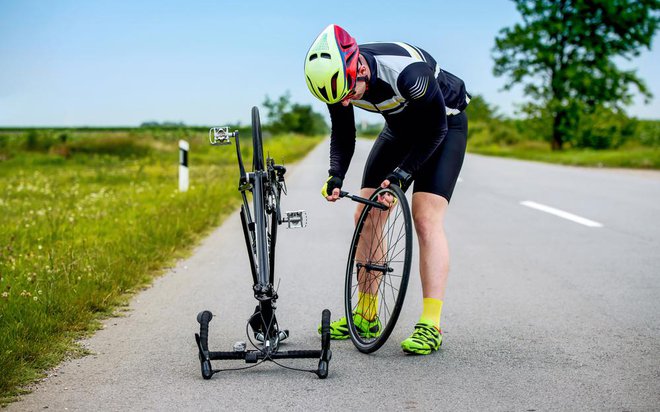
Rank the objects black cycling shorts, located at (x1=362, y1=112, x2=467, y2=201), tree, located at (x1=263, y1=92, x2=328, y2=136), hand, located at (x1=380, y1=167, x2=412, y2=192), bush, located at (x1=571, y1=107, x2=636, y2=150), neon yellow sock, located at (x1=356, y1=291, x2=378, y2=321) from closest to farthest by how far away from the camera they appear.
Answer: hand, located at (x1=380, y1=167, x2=412, y2=192) < black cycling shorts, located at (x1=362, y1=112, x2=467, y2=201) < neon yellow sock, located at (x1=356, y1=291, x2=378, y2=321) < bush, located at (x1=571, y1=107, x2=636, y2=150) < tree, located at (x1=263, y1=92, x2=328, y2=136)

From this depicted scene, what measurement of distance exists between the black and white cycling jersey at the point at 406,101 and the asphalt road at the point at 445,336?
106 cm

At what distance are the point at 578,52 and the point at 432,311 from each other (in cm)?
4304

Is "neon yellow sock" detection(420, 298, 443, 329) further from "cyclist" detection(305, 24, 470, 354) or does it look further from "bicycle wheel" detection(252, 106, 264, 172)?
"bicycle wheel" detection(252, 106, 264, 172)

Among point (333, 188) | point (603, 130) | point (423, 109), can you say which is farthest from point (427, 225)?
point (603, 130)

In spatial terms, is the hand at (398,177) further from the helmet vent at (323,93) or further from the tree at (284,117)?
the tree at (284,117)

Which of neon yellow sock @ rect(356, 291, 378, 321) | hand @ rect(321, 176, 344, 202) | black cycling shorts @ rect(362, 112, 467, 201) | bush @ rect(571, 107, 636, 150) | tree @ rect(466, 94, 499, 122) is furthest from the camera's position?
tree @ rect(466, 94, 499, 122)

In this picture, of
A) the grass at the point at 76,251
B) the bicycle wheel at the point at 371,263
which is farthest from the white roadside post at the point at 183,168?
the bicycle wheel at the point at 371,263

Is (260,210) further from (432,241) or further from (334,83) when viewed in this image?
(432,241)

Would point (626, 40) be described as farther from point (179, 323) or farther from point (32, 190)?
point (179, 323)

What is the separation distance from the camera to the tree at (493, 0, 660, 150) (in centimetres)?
4369

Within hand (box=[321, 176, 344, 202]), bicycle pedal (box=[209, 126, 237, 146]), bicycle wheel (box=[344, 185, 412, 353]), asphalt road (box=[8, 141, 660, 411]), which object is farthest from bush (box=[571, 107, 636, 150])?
bicycle pedal (box=[209, 126, 237, 146])

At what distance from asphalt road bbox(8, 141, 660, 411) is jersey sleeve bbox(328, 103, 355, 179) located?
0.98 meters

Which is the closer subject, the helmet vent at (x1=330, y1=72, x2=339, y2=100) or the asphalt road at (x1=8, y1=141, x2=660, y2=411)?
the asphalt road at (x1=8, y1=141, x2=660, y2=411)

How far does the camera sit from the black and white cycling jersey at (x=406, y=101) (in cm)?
406
